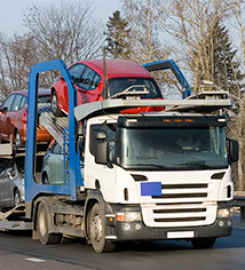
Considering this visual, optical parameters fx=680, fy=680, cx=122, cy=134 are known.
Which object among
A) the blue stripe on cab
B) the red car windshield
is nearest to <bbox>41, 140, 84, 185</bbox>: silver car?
the red car windshield

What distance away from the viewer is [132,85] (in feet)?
41.5

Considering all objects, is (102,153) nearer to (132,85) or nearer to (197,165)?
(197,165)

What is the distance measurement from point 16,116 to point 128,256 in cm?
565

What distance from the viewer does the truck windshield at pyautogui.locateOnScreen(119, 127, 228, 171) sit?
10438 millimetres

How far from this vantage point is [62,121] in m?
12.8

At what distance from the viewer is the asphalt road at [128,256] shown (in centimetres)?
962

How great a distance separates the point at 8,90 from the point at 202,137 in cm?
3953

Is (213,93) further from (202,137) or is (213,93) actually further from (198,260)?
(198,260)

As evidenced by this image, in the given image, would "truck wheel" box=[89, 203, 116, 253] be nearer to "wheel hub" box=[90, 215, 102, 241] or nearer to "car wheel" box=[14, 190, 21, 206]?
"wheel hub" box=[90, 215, 102, 241]

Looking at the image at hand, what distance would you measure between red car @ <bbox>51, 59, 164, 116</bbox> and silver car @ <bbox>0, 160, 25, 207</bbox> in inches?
93.7

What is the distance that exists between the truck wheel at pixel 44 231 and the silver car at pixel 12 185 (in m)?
1.70

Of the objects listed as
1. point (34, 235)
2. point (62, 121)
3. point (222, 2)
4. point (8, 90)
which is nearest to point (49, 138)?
point (62, 121)

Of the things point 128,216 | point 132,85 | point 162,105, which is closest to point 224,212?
point 128,216

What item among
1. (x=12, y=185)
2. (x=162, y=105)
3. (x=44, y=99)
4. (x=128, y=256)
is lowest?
(x=128, y=256)
